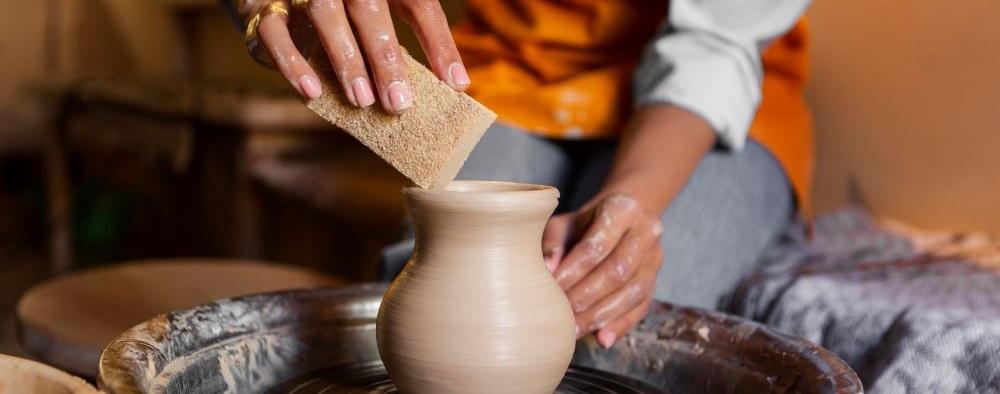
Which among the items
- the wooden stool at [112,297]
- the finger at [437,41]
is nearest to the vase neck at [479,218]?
the finger at [437,41]

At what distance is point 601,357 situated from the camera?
88 centimetres

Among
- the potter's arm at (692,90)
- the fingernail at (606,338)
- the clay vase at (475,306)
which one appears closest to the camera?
the clay vase at (475,306)

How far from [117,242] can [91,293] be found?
9.53 ft

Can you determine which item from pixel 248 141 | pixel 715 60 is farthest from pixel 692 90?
pixel 248 141

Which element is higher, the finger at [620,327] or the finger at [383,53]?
the finger at [383,53]

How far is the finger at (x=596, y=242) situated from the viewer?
2.86 ft

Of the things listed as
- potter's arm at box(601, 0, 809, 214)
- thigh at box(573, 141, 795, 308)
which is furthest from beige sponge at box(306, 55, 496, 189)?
thigh at box(573, 141, 795, 308)

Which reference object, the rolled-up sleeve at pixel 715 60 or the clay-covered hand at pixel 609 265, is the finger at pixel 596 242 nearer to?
the clay-covered hand at pixel 609 265

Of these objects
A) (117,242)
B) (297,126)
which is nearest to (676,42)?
(297,126)

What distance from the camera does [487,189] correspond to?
0.77 m

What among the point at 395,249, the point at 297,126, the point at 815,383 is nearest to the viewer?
the point at 815,383

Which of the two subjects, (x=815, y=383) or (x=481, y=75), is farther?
(x=481, y=75)

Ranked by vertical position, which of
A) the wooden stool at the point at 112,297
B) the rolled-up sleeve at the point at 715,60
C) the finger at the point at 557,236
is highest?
the rolled-up sleeve at the point at 715,60

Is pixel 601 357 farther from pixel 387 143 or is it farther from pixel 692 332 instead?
pixel 387 143
